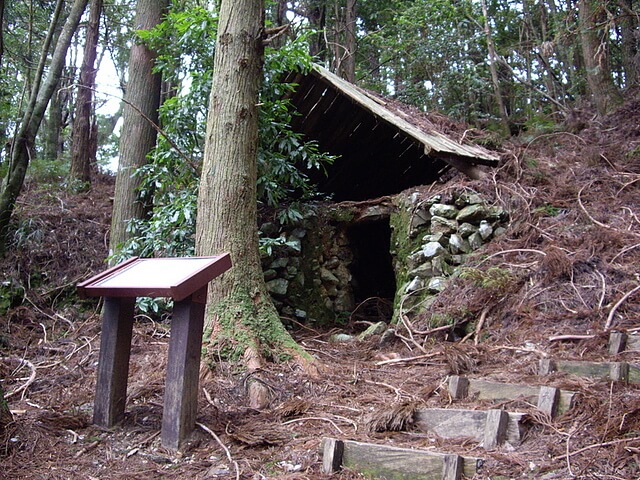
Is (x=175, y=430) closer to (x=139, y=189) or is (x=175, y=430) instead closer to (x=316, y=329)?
(x=316, y=329)

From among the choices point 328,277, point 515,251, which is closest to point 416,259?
point 515,251

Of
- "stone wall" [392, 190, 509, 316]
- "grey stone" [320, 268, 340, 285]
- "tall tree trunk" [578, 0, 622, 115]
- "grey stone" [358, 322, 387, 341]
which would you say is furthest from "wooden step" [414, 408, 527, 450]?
"tall tree trunk" [578, 0, 622, 115]

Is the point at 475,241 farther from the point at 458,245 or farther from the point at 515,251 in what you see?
the point at 515,251

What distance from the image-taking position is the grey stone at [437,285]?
549cm

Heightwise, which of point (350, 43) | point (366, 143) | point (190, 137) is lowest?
point (190, 137)

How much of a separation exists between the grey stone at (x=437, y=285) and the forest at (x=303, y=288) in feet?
0.08

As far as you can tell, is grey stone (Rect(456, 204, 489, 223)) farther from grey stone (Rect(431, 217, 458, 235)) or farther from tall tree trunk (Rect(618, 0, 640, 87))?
tall tree trunk (Rect(618, 0, 640, 87))

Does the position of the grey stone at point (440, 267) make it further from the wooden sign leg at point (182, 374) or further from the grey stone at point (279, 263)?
the wooden sign leg at point (182, 374)

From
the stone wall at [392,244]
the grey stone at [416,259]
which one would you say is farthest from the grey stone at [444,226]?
the grey stone at [416,259]

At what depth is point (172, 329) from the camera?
305 centimetres

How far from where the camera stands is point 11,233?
268 inches

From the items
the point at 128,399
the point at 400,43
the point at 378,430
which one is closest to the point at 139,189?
the point at 128,399

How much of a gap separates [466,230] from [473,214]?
184mm

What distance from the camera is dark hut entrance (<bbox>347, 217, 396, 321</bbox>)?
7.25 m
